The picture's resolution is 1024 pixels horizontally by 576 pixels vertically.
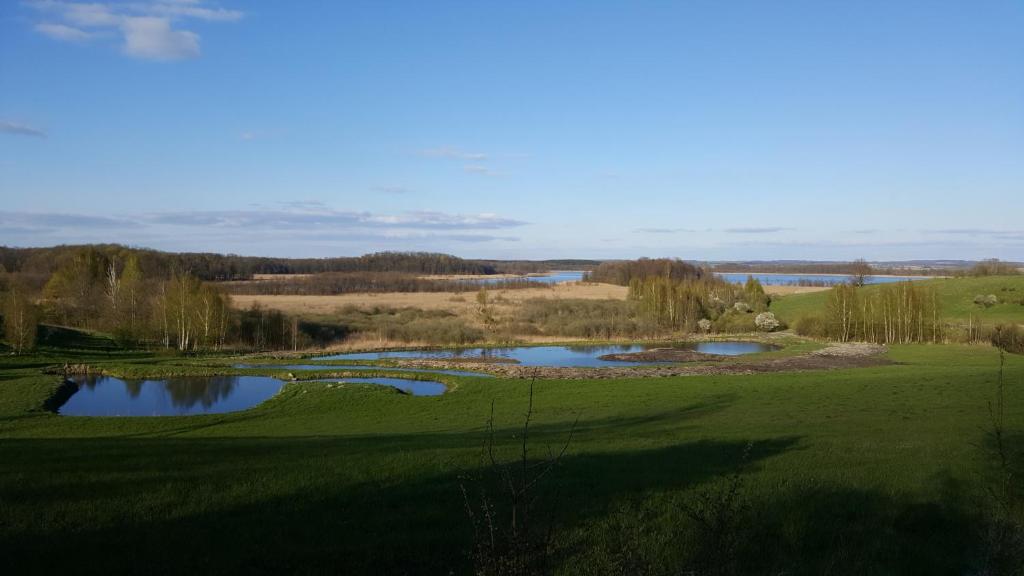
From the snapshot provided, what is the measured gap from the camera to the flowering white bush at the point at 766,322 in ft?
230

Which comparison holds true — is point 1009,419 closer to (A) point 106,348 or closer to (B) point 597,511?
(B) point 597,511

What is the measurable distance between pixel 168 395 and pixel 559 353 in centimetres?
3115

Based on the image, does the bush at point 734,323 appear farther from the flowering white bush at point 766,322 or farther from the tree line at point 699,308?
the flowering white bush at point 766,322

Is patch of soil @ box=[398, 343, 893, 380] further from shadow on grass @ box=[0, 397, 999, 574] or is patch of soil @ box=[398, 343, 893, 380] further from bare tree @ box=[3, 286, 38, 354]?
shadow on grass @ box=[0, 397, 999, 574]

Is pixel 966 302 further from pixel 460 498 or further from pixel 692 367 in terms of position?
pixel 460 498

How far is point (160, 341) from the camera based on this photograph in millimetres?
53656

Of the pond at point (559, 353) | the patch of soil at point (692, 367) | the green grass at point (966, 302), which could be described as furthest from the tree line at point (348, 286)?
the patch of soil at point (692, 367)

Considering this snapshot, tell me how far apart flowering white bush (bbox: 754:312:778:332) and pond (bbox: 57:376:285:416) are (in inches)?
2104

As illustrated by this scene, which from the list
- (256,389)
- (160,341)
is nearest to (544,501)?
(256,389)

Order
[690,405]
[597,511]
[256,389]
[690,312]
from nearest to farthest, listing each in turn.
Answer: [597,511] → [690,405] → [256,389] → [690,312]

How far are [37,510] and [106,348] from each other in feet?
162

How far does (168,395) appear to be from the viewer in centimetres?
3266

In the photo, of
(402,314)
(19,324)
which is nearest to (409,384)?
(19,324)

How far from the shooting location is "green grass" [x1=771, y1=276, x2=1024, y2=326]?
201 feet
